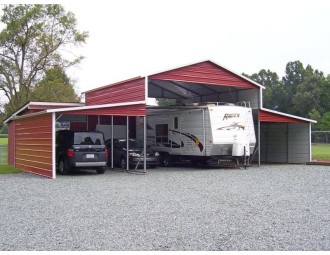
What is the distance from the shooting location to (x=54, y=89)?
40656 mm

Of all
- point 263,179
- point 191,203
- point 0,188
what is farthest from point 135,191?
point 263,179

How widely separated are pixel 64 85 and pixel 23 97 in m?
3.92

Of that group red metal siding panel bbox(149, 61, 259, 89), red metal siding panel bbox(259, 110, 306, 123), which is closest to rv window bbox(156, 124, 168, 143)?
red metal siding panel bbox(149, 61, 259, 89)

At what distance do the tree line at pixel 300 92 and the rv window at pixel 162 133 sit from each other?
36.7 m

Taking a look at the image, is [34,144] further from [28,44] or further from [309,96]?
[309,96]

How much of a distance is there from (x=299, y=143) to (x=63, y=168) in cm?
1316

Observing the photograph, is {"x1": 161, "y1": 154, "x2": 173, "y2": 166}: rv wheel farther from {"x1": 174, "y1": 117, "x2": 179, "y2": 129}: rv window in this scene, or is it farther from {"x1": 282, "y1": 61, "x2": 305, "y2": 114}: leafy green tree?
{"x1": 282, "y1": 61, "x2": 305, "y2": 114}: leafy green tree

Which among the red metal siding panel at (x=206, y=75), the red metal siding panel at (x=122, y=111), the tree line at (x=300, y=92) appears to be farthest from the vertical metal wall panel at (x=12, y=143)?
the tree line at (x=300, y=92)

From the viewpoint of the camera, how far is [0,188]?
43.8ft

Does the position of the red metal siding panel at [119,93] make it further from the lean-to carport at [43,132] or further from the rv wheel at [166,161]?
the rv wheel at [166,161]

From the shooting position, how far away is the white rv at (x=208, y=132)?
1962cm

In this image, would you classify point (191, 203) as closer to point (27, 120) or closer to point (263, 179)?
point (263, 179)

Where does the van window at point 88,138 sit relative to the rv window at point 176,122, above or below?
below

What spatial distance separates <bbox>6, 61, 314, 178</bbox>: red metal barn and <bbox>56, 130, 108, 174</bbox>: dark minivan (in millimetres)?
781
